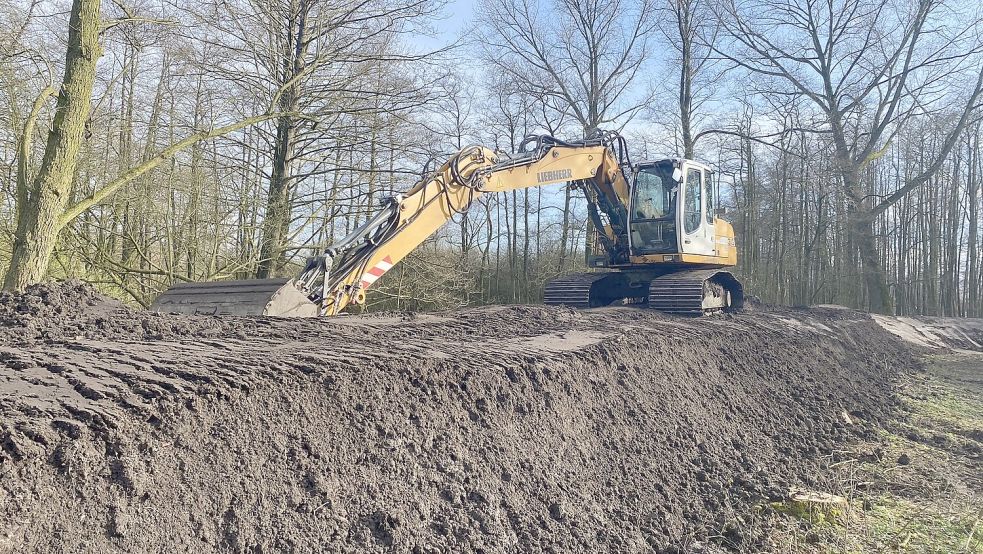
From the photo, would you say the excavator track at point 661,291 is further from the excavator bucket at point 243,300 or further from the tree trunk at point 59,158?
the tree trunk at point 59,158

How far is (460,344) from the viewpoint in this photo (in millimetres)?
4906

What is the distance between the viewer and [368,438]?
301 cm

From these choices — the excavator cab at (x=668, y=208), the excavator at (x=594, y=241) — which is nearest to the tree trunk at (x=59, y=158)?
the excavator at (x=594, y=241)

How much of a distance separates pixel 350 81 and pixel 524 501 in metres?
9.56

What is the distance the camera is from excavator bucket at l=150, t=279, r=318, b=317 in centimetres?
539

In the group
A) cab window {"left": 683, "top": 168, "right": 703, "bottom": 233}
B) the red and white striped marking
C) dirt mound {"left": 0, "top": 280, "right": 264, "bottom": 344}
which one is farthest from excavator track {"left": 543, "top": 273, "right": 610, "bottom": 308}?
dirt mound {"left": 0, "top": 280, "right": 264, "bottom": 344}

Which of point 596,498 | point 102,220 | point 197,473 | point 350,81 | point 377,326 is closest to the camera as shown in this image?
point 197,473

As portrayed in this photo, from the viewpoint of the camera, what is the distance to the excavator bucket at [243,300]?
5.39 m

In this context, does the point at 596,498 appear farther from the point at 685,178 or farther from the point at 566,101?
the point at 566,101

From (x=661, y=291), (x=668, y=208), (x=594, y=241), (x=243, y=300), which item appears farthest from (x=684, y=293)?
(x=243, y=300)

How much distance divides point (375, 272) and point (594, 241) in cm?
578

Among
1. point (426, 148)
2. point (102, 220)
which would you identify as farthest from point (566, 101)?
point (102, 220)

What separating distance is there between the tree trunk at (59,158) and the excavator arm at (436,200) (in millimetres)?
3298

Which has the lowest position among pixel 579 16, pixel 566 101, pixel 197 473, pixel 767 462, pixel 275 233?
pixel 767 462
